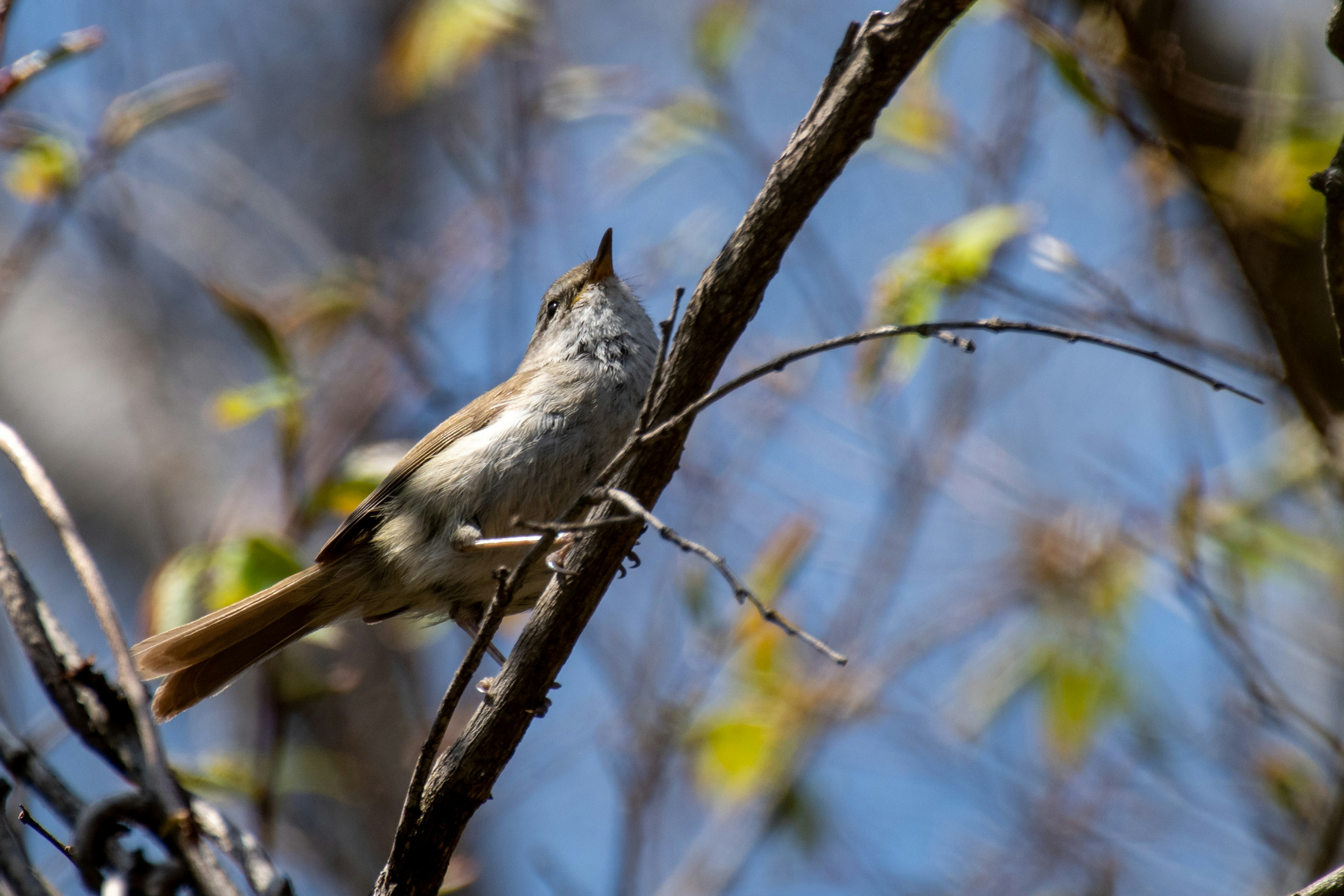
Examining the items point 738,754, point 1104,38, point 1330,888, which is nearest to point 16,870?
point 1330,888

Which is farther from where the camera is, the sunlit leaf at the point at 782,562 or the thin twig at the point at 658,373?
the sunlit leaf at the point at 782,562

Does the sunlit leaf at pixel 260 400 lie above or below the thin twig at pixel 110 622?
below

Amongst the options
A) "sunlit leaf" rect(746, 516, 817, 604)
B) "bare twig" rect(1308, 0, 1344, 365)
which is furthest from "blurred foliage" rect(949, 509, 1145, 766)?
"bare twig" rect(1308, 0, 1344, 365)

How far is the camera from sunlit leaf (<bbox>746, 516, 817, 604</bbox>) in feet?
13.1

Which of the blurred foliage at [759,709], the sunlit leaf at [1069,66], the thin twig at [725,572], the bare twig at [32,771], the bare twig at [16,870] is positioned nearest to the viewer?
the bare twig at [16,870]

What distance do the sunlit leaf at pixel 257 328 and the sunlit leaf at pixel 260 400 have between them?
4 centimetres

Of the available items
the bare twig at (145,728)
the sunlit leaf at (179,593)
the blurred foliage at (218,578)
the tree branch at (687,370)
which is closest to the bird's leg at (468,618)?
the blurred foliage at (218,578)

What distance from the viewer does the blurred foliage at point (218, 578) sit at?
3.11 metres

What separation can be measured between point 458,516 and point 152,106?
1.63m

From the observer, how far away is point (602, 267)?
4344mm

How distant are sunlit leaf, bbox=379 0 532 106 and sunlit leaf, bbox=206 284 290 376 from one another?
5.02 ft

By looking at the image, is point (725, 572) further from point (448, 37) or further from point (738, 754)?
point (448, 37)

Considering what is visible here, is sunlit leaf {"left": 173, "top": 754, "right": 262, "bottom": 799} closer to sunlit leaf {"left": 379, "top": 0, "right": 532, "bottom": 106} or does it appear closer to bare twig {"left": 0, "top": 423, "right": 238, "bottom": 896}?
bare twig {"left": 0, "top": 423, "right": 238, "bottom": 896}

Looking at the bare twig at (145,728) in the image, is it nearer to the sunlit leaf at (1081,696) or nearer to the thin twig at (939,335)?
the thin twig at (939,335)
